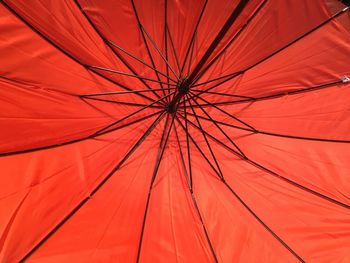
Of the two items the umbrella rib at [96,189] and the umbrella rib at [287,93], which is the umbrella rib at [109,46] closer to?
the umbrella rib at [96,189]

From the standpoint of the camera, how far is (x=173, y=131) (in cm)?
198

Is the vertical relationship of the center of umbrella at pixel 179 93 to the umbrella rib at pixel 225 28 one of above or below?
below

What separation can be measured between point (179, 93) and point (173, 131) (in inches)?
16.8

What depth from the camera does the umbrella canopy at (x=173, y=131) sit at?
4.78 feet

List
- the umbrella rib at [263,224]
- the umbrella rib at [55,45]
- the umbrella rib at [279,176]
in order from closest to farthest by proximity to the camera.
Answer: the umbrella rib at [55,45]
the umbrella rib at [263,224]
the umbrella rib at [279,176]

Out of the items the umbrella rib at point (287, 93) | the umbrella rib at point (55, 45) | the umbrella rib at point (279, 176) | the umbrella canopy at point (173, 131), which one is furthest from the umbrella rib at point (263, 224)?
the umbrella rib at point (55, 45)

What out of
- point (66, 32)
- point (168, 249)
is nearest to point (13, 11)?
point (66, 32)

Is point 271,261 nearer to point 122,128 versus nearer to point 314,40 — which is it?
point 122,128

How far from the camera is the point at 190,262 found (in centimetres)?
169

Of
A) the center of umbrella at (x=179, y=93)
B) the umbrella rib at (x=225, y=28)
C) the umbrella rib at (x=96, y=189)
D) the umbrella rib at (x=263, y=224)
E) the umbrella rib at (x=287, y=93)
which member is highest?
the umbrella rib at (x=225, y=28)

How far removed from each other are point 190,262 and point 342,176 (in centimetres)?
137

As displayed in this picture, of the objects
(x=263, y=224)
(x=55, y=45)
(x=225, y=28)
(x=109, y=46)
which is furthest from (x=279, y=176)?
(x=55, y=45)

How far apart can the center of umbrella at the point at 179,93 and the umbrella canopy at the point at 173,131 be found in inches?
0.6

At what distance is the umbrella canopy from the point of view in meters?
1.46
